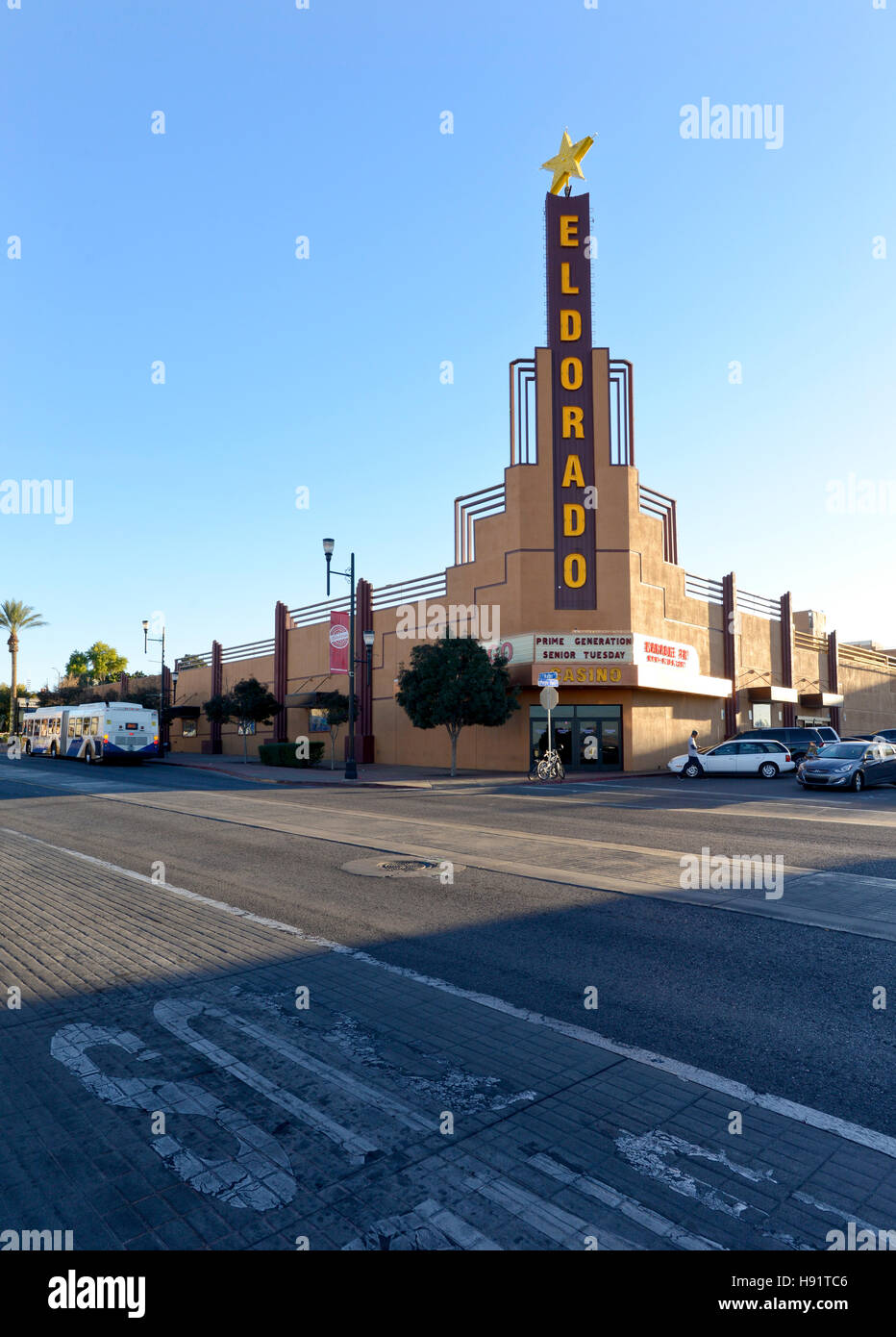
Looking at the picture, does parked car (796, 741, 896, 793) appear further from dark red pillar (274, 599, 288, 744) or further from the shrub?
dark red pillar (274, 599, 288, 744)

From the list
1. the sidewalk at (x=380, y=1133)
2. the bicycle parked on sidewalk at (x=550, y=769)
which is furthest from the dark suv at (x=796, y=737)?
the sidewalk at (x=380, y=1133)

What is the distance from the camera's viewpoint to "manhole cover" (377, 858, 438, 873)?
9992 millimetres


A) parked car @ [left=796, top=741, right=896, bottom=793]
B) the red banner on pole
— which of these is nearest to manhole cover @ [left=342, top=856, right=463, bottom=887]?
parked car @ [left=796, top=741, right=896, bottom=793]

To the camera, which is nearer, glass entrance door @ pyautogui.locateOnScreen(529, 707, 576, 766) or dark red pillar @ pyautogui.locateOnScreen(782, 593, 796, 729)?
glass entrance door @ pyautogui.locateOnScreen(529, 707, 576, 766)

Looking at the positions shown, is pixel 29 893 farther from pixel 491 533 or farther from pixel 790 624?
pixel 790 624

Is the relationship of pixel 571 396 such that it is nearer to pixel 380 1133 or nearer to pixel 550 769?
pixel 550 769

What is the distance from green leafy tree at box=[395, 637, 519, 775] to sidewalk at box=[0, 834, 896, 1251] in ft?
77.1

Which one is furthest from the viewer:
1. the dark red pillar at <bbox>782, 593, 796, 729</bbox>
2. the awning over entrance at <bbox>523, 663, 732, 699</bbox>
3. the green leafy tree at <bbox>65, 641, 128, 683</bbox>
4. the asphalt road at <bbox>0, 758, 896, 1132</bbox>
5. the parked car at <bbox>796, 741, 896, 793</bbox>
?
the green leafy tree at <bbox>65, 641, 128, 683</bbox>

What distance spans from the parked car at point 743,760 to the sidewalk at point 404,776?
7.15 feet

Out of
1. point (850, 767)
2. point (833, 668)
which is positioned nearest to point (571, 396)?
point (850, 767)

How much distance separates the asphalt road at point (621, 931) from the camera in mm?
4598

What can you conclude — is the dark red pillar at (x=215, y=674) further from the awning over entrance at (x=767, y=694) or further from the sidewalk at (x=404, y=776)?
the awning over entrance at (x=767, y=694)

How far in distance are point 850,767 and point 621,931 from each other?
1864 centimetres
